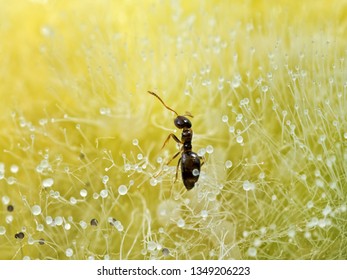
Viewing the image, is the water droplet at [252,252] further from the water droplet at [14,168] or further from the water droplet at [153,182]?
the water droplet at [14,168]

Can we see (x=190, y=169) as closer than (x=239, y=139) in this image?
Yes

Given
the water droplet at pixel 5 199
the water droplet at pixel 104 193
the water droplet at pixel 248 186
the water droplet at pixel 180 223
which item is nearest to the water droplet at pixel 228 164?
the water droplet at pixel 248 186

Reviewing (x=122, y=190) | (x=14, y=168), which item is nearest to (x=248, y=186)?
(x=122, y=190)

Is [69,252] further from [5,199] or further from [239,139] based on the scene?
[239,139]

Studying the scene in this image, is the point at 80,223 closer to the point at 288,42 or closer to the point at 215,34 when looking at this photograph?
the point at 215,34

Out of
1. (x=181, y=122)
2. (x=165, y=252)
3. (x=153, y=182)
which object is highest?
(x=181, y=122)

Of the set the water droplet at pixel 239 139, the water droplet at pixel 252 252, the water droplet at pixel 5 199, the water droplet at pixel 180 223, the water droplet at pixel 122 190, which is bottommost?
the water droplet at pixel 252 252

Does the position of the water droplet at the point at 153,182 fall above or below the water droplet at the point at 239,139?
below

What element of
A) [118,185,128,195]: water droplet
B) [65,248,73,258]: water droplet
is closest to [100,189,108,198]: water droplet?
[118,185,128,195]: water droplet

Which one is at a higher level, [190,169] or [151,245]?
[190,169]

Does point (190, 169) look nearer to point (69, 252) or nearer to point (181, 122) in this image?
point (181, 122)

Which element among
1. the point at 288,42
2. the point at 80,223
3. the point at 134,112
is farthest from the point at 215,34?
the point at 80,223
